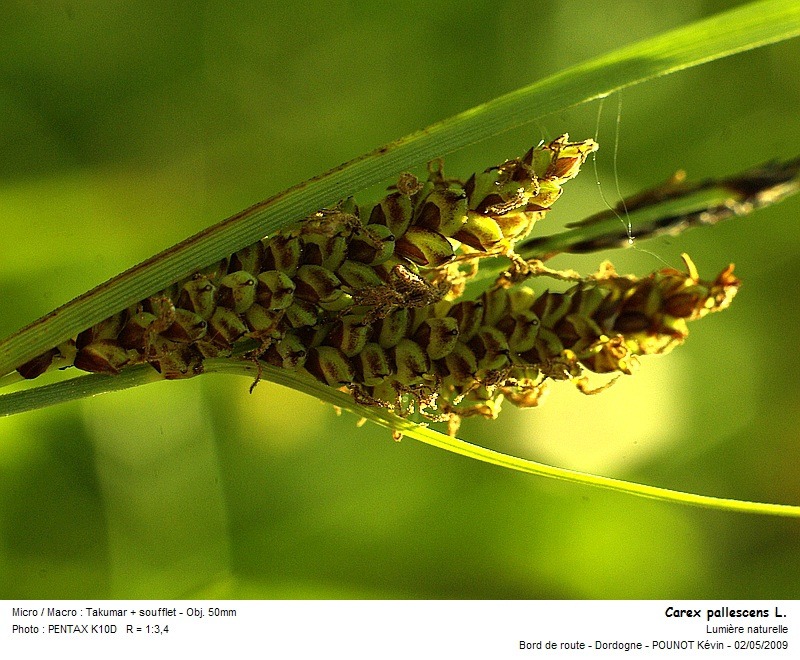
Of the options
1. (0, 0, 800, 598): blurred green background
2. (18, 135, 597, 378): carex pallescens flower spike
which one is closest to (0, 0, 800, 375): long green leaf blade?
(18, 135, 597, 378): carex pallescens flower spike

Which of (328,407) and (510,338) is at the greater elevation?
(328,407)

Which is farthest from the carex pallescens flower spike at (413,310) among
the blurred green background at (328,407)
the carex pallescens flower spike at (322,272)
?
the blurred green background at (328,407)

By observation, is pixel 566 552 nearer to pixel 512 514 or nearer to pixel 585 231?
pixel 512 514

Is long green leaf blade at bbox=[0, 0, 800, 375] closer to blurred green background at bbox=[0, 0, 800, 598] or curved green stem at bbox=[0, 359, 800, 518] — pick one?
curved green stem at bbox=[0, 359, 800, 518]

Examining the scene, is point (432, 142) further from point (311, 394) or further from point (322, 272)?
point (311, 394)

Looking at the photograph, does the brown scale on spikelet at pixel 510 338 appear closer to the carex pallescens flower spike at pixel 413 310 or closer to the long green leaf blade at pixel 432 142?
the carex pallescens flower spike at pixel 413 310

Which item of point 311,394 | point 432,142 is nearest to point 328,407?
point 311,394
